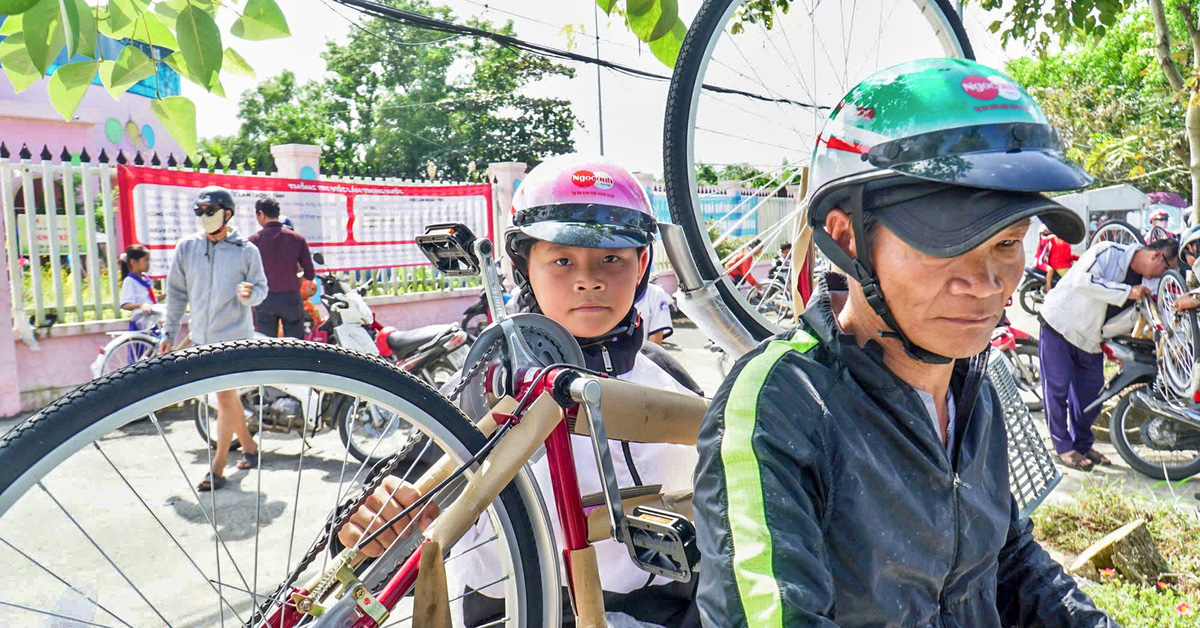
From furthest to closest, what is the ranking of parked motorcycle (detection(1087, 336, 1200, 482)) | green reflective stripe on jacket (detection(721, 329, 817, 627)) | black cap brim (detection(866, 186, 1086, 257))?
parked motorcycle (detection(1087, 336, 1200, 482)) → black cap brim (detection(866, 186, 1086, 257)) → green reflective stripe on jacket (detection(721, 329, 817, 627))

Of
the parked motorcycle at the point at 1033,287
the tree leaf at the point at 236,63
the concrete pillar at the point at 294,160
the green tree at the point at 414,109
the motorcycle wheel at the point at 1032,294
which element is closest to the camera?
the tree leaf at the point at 236,63

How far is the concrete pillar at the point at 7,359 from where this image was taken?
683 centimetres

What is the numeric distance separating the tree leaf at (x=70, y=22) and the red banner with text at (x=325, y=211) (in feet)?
22.6

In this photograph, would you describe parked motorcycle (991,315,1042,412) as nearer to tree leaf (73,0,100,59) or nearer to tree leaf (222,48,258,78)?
tree leaf (222,48,258,78)

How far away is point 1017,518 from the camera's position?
4.84ft

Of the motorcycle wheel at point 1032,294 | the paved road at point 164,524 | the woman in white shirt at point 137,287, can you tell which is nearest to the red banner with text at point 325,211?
the woman in white shirt at point 137,287

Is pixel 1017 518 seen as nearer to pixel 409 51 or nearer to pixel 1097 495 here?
pixel 1097 495

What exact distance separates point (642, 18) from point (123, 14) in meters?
1.09

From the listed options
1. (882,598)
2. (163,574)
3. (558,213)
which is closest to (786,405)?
(882,598)

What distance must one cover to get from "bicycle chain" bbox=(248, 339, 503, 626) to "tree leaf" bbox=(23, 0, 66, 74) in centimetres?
87

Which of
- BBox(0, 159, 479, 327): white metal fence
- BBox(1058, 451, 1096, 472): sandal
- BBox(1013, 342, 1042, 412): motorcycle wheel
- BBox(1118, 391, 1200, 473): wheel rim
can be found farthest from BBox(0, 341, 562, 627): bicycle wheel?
BBox(1013, 342, 1042, 412): motorcycle wheel

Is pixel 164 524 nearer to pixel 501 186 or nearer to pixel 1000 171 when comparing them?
pixel 1000 171

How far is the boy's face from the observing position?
1.88 metres

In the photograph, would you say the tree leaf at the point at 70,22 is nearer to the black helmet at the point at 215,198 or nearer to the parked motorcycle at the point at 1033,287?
the black helmet at the point at 215,198
